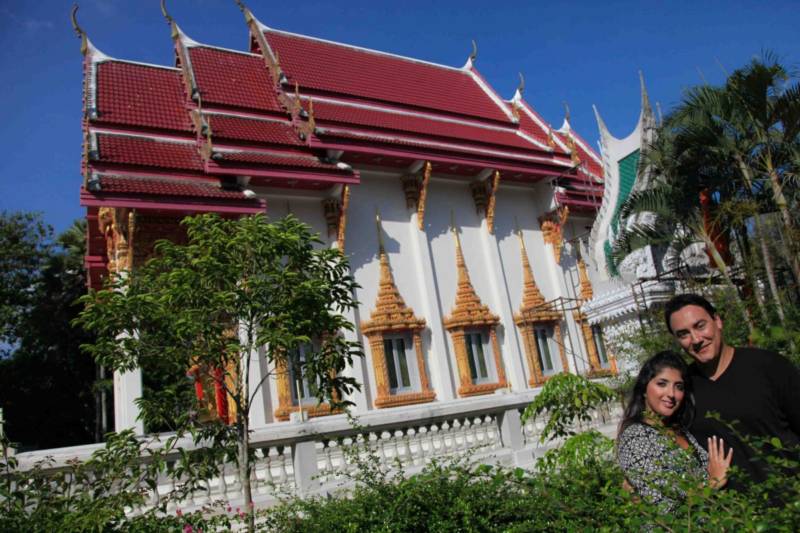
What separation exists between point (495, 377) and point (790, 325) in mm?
7048

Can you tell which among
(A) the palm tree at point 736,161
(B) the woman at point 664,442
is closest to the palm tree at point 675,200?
(A) the palm tree at point 736,161

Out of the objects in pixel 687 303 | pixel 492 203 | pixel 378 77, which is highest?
pixel 378 77

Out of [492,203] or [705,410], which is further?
[492,203]

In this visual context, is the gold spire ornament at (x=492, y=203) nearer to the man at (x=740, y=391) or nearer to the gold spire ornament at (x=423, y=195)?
the gold spire ornament at (x=423, y=195)

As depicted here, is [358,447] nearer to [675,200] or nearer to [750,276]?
[750,276]

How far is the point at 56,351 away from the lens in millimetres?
20469

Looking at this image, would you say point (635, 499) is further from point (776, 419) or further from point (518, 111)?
point (518, 111)

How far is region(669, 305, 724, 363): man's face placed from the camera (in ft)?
7.91

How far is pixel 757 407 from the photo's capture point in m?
2.27

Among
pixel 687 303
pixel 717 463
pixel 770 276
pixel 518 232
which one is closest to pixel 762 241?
pixel 770 276

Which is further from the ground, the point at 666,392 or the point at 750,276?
the point at 750,276

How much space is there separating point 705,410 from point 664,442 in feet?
0.92

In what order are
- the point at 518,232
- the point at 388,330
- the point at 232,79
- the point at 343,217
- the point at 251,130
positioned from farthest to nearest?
the point at 518,232 < the point at 232,79 < the point at 251,130 < the point at 388,330 < the point at 343,217

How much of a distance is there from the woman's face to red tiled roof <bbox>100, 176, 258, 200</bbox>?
9.06 m
